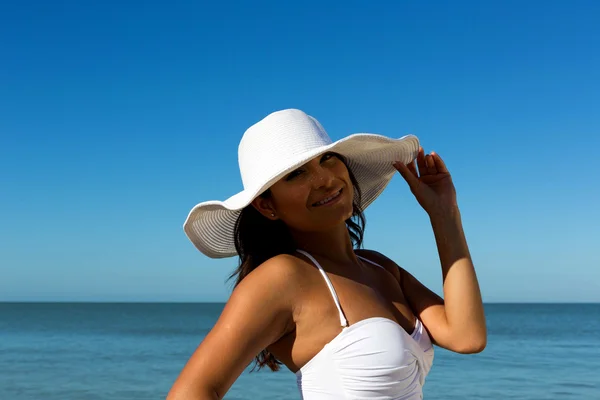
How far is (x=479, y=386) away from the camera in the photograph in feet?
50.5

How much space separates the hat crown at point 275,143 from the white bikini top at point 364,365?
0.47m

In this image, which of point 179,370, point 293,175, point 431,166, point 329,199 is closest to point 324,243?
point 329,199

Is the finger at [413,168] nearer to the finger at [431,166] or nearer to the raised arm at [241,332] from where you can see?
the finger at [431,166]

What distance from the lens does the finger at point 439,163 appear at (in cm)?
253

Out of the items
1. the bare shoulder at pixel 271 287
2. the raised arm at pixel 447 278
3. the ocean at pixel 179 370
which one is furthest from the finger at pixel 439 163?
the ocean at pixel 179 370

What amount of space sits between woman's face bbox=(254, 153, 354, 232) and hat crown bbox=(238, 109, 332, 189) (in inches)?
2.1

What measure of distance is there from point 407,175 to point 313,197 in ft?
1.61

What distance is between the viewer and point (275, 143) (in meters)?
2.30

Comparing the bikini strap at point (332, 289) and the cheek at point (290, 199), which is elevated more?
the cheek at point (290, 199)

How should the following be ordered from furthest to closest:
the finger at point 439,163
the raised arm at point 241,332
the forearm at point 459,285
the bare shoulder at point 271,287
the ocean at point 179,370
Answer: the ocean at point 179,370 < the finger at point 439,163 < the forearm at point 459,285 < the bare shoulder at point 271,287 < the raised arm at point 241,332

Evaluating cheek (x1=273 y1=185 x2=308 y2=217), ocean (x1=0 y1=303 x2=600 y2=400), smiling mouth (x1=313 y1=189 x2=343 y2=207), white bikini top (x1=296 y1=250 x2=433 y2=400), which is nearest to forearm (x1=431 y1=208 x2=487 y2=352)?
white bikini top (x1=296 y1=250 x2=433 y2=400)

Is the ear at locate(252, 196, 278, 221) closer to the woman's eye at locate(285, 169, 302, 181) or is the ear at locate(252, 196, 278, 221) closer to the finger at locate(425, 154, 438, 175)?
the woman's eye at locate(285, 169, 302, 181)

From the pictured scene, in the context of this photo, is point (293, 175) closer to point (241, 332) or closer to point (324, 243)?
point (324, 243)

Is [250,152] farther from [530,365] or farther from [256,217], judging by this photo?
[530,365]
